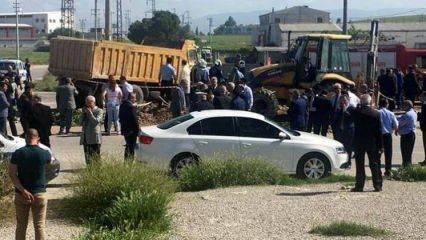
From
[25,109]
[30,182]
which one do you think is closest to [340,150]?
[25,109]

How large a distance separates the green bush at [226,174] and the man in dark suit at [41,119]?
3205 mm

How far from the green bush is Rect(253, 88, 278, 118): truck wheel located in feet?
35.2

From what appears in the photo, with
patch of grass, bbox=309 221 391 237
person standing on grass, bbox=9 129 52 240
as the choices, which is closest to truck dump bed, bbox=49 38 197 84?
person standing on grass, bbox=9 129 52 240

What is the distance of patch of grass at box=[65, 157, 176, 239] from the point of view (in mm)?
10516

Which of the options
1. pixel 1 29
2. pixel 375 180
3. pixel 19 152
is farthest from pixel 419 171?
pixel 1 29

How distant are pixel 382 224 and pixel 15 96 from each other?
15.8 m

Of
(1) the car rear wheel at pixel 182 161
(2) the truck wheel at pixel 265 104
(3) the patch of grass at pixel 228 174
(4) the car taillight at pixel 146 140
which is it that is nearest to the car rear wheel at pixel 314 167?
(3) the patch of grass at pixel 228 174

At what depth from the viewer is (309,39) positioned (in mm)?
27016

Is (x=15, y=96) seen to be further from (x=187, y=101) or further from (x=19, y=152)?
(x=19, y=152)

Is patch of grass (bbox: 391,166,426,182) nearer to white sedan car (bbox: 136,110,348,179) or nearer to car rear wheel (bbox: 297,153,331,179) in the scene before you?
white sedan car (bbox: 136,110,348,179)

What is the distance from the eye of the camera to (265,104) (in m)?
25.3

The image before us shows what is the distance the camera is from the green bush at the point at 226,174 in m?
13.9

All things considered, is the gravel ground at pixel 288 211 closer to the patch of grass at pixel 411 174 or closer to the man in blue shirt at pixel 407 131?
the patch of grass at pixel 411 174

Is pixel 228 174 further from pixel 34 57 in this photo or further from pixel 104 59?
pixel 34 57
